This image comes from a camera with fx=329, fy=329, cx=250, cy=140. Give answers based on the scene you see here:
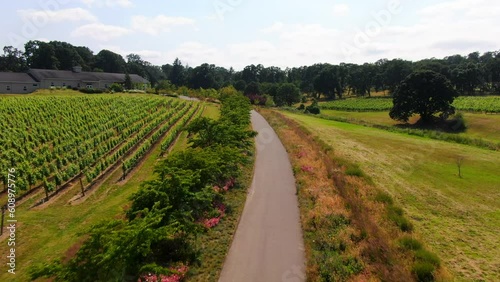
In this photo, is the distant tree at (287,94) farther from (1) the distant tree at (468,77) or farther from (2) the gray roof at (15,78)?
(2) the gray roof at (15,78)

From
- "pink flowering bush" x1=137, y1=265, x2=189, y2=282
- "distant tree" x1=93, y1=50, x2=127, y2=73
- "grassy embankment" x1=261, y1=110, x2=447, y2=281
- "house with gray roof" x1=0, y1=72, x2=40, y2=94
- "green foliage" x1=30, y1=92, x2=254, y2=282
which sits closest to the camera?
"green foliage" x1=30, y1=92, x2=254, y2=282

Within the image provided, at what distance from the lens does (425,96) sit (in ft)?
199

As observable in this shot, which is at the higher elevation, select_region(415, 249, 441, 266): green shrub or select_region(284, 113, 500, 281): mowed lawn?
select_region(415, 249, 441, 266): green shrub

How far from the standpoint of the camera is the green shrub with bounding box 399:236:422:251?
Answer: 14.1m

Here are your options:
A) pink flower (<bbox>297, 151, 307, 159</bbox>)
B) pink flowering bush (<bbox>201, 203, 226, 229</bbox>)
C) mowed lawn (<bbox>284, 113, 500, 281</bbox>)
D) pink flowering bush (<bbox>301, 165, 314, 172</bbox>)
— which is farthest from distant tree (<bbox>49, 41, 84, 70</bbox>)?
pink flowering bush (<bbox>201, 203, 226, 229</bbox>)

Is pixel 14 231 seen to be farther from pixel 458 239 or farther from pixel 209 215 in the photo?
pixel 458 239

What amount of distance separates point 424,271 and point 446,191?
44.2 ft

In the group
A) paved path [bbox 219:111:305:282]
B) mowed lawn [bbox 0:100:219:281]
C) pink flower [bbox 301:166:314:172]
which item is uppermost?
pink flower [bbox 301:166:314:172]

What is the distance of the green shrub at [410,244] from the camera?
1409cm

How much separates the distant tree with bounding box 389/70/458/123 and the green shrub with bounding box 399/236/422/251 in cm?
5365

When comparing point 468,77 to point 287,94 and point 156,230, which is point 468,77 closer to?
point 287,94

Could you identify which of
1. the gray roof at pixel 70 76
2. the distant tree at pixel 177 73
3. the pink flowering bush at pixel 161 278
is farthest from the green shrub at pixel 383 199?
the distant tree at pixel 177 73

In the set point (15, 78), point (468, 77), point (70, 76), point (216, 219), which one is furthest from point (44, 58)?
point (468, 77)

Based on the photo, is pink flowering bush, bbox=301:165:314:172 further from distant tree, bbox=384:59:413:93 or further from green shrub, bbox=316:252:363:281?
distant tree, bbox=384:59:413:93
